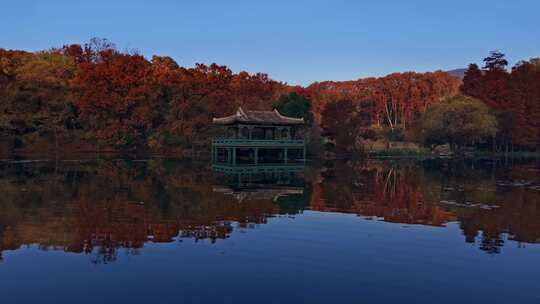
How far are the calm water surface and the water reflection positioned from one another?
77mm

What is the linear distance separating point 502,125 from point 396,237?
64.4 metres

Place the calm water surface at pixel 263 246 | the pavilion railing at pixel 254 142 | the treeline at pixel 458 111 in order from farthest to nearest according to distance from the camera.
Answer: the treeline at pixel 458 111
the pavilion railing at pixel 254 142
the calm water surface at pixel 263 246

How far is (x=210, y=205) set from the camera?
18.3 meters

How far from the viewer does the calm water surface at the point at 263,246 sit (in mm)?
8539

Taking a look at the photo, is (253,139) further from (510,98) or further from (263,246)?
(510,98)

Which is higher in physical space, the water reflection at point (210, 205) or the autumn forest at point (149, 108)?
the autumn forest at point (149, 108)

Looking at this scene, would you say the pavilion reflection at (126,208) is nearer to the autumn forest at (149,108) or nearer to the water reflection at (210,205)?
the water reflection at (210,205)

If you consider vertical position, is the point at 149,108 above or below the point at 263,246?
above

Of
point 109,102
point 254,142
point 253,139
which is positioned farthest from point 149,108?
point 254,142

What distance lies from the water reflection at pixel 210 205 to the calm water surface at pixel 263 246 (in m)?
0.08

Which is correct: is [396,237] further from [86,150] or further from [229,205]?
[86,150]

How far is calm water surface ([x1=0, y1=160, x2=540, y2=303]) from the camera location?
28.0ft

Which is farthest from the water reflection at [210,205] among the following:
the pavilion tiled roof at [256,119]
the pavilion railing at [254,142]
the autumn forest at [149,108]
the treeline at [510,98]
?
the treeline at [510,98]

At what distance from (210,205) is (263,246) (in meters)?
6.62
